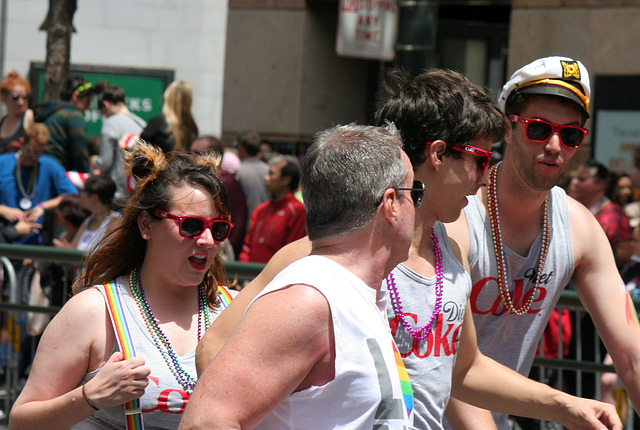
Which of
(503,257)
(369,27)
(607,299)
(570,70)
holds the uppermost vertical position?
(369,27)

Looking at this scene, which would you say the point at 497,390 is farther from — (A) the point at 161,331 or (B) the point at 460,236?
(A) the point at 161,331

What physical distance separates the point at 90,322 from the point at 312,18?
10.4 meters

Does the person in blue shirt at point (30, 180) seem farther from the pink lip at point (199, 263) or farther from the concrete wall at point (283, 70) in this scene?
the pink lip at point (199, 263)

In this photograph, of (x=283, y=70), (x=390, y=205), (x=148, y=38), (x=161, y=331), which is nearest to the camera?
(x=390, y=205)

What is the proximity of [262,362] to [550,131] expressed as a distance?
1.82 metres

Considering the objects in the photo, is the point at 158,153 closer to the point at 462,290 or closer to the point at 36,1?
the point at 462,290

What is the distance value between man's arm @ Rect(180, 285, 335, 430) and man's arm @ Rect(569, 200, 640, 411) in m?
1.78

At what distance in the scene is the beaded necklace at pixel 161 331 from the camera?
2.99 metres

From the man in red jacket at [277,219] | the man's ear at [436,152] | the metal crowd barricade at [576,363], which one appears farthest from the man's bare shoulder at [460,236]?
the man in red jacket at [277,219]

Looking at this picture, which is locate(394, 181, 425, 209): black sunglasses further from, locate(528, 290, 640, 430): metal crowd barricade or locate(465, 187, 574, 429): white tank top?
locate(528, 290, 640, 430): metal crowd barricade

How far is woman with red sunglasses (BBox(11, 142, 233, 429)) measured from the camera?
9.50ft

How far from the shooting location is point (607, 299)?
347 cm

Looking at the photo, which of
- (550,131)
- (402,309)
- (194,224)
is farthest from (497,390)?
(194,224)

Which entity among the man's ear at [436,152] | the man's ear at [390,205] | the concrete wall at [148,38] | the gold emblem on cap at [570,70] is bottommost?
the man's ear at [390,205]
